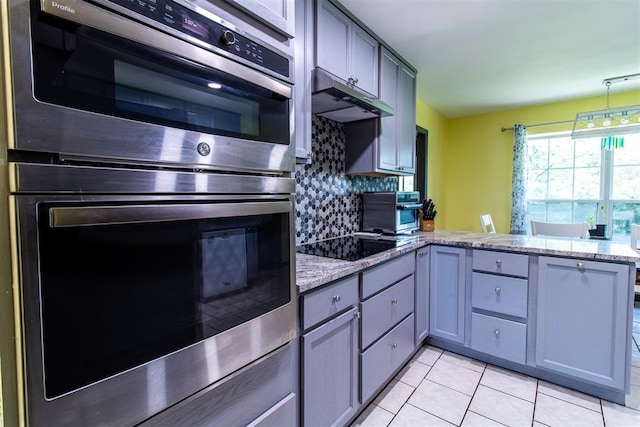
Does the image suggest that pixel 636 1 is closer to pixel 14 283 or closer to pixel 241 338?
pixel 241 338

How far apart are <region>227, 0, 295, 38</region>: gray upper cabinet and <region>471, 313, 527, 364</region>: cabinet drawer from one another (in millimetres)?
2257

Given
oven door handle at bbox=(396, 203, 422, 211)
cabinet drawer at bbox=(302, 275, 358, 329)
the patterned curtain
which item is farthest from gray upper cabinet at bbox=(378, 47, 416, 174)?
the patterned curtain

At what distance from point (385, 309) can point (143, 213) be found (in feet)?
4.99

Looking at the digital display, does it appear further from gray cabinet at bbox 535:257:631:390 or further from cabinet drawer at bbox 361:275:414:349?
gray cabinet at bbox 535:257:631:390

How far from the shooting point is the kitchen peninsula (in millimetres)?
1392

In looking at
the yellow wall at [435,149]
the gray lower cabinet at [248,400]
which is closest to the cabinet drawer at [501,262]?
the gray lower cabinet at [248,400]

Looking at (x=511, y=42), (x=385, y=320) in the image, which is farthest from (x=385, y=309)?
(x=511, y=42)

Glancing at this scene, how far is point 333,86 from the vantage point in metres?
1.63

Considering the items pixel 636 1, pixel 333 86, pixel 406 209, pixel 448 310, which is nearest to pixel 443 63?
pixel 636 1

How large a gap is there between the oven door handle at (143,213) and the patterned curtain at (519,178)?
14.4 ft

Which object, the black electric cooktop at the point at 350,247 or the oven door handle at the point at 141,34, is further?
the black electric cooktop at the point at 350,247

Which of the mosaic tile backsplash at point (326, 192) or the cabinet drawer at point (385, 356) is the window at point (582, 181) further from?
the cabinet drawer at point (385, 356)

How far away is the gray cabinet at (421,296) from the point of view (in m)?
2.24

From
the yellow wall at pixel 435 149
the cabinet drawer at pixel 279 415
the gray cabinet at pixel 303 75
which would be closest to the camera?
the cabinet drawer at pixel 279 415
